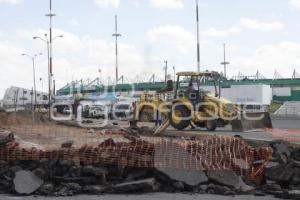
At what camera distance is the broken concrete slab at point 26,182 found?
33.6 ft

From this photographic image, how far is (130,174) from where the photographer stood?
11.0 m

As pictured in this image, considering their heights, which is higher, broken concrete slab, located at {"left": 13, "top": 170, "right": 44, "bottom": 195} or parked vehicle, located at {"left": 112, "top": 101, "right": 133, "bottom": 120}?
parked vehicle, located at {"left": 112, "top": 101, "right": 133, "bottom": 120}

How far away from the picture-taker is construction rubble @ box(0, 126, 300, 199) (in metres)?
10.5

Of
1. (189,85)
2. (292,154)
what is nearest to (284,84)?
(189,85)

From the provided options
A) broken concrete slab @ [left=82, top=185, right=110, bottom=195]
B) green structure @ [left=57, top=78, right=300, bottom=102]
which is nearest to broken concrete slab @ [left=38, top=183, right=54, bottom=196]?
broken concrete slab @ [left=82, top=185, right=110, bottom=195]

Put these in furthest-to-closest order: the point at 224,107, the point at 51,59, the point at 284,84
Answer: the point at 284,84 < the point at 51,59 < the point at 224,107

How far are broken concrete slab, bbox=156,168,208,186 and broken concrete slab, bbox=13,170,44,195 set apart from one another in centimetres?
232

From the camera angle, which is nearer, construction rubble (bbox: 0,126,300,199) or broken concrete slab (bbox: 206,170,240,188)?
construction rubble (bbox: 0,126,300,199)

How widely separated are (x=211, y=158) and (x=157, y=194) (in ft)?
5.24

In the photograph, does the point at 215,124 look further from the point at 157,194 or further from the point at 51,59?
the point at 51,59

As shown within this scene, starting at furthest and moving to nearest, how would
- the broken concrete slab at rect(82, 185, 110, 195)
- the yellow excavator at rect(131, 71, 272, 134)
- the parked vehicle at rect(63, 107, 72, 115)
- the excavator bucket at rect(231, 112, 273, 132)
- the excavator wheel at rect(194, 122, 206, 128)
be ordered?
the parked vehicle at rect(63, 107, 72, 115), the excavator wheel at rect(194, 122, 206, 128), the yellow excavator at rect(131, 71, 272, 134), the excavator bucket at rect(231, 112, 273, 132), the broken concrete slab at rect(82, 185, 110, 195)

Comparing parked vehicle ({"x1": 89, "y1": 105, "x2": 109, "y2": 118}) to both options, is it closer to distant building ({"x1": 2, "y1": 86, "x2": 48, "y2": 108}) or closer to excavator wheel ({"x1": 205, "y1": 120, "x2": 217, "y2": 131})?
excavator wheel ({"x1": 205, "y1": 120, "x2": 217, "y2": 131})

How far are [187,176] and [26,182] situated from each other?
304cm

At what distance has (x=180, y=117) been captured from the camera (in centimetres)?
2577
